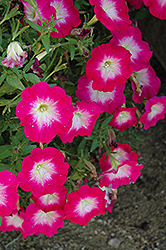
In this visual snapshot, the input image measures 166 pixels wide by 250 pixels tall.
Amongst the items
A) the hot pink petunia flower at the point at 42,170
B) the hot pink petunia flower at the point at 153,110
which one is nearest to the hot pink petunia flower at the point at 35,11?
the hot pink petunia flower at the point at 42,170

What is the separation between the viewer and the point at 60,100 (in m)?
0.90

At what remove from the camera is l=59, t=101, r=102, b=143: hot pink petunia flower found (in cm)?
106

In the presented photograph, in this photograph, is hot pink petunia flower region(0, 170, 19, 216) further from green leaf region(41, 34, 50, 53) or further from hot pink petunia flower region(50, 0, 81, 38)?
hot pink petunia flower region(50, 0, 81, 38)

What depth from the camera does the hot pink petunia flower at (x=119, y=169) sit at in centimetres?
119

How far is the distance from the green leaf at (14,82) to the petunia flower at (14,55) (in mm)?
66

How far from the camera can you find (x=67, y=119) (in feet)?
3.00

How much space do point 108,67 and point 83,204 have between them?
525 millimetres

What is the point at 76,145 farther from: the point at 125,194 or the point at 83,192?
the point at 125,194

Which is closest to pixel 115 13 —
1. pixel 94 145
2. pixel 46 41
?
pixel 46 41

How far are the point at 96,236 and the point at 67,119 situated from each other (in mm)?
986

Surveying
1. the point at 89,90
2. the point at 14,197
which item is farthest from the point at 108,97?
the point at 14,197

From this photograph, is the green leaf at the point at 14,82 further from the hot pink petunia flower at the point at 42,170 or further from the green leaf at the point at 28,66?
the hot pink petunia flower at the point at 42,170

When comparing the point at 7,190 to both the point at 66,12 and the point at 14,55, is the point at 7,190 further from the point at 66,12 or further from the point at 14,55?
the point at 66,12

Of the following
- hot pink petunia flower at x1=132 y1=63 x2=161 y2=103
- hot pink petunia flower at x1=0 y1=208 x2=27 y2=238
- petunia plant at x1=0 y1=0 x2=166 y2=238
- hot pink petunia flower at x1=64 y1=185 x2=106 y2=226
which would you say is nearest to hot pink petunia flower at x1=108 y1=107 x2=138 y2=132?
petunia plant at x1=0 y1=0 x2=166 y2=238
